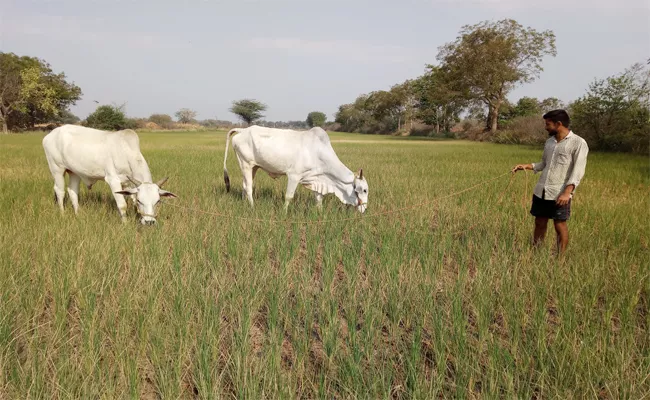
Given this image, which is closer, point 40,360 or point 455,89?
point 40,360

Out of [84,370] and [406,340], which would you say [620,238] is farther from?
[84,370]

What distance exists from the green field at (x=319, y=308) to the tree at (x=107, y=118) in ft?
129

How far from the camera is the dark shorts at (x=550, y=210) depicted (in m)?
3.84

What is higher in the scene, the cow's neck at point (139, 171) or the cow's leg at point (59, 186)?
the cow's neck at point (139, 171)

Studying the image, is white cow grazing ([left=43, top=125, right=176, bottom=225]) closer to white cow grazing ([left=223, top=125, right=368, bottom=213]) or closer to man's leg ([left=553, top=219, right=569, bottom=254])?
white cow grazing ([left=223, top=125, right=368, bottom=213])

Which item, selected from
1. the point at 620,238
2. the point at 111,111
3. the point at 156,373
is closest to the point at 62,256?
the point at 156,373

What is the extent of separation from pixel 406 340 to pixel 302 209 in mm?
3605

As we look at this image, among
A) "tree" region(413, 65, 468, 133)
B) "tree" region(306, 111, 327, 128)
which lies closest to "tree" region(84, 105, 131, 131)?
"tree" region(413, 65, 468, 133)

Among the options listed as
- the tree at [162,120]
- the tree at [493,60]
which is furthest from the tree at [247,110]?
the tree at [493,60]

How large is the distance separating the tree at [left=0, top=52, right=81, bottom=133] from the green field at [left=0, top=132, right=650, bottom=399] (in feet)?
121

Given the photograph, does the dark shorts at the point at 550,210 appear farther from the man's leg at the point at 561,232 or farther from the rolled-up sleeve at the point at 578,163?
the rolled-up sleeve at the point at 578,163

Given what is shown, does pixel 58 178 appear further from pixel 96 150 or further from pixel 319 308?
pixel 319 308

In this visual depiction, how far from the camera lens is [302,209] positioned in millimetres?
6078

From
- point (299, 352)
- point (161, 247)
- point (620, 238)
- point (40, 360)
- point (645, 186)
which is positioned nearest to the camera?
point (40, 360)
